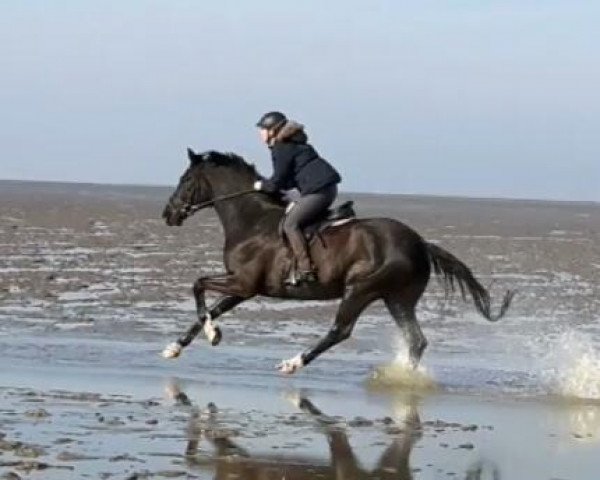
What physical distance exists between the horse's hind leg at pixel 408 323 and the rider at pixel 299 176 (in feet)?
2.73

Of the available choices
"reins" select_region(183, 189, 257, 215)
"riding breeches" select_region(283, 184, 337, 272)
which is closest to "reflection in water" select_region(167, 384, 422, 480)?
"riding breeches" select_region(283, 184, 337, 272)

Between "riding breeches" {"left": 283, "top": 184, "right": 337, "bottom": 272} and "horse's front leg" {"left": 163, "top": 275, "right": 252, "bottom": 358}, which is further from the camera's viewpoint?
"horse's front leg" {"left": 163, "top": 275, "right": 252, "bottom": 358}

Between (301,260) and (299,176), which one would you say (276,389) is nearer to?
(301,260)

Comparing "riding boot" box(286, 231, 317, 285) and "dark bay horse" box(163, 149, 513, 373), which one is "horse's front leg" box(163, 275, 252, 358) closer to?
"dark bay horse" box(163, 149, 513, 373)

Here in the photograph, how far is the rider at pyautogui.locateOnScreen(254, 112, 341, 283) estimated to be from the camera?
13961 millimetres

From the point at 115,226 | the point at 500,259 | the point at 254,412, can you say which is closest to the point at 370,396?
the point at 254,412

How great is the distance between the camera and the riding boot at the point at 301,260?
13922mm

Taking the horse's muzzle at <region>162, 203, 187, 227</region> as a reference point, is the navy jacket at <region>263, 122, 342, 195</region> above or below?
above

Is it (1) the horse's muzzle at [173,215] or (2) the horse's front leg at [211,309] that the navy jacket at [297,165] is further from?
(1) the horse's muzzle at [173,215]

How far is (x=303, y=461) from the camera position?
369 inches

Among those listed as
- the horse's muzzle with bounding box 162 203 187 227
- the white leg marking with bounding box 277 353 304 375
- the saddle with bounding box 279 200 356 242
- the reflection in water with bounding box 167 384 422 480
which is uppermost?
the saddle with bounding box 279 200 356 242

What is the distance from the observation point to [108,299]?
69.1 ft

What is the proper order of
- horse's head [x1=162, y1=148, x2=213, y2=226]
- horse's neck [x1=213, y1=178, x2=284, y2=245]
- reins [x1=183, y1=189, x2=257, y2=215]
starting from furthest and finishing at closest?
1. horse's head [x1=162, y1=148, x2=213, y2=226]
2. reins [x1=183, y1=189, x2=257, y2=215]
3. horse's neck [x1=213, y1=178, x2=284, y2=245]

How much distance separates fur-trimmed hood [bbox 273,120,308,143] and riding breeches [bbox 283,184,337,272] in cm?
55
